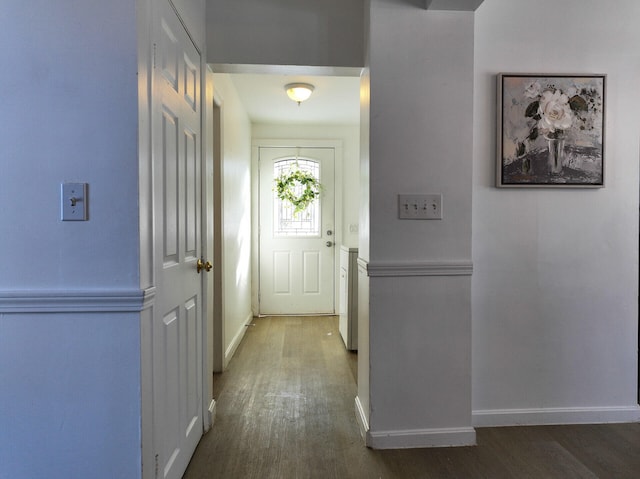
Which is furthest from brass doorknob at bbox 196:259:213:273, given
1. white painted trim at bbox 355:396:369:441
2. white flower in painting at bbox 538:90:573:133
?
white flower in painting at bbox 538:90:573:133

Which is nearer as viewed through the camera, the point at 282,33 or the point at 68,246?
the point at 68,246

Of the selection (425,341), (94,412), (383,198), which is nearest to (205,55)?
(383,198)

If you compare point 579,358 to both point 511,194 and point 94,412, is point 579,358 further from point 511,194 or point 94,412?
point 94,412

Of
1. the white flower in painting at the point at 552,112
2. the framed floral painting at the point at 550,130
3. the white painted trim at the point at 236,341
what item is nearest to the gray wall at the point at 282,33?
the framed floral painting at the point at 550,130

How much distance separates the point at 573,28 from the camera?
2.05m

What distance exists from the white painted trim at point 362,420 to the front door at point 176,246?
802 millimetres

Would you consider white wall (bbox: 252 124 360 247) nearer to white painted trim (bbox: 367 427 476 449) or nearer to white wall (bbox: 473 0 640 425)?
white wall (bbox: 473 0 640 425)

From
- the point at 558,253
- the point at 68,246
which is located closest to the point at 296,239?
the point at 558,253

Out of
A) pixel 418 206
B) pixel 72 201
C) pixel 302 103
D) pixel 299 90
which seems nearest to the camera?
pixel 72 201

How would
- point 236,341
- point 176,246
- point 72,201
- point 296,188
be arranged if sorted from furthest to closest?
→ point 296,188 → point 236,341 → point 176,246 → point 72,201

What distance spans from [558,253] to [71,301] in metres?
2.19

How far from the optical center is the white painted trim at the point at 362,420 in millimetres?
1935

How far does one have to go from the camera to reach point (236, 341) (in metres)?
3.43

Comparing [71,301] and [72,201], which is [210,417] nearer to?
[71,301]
